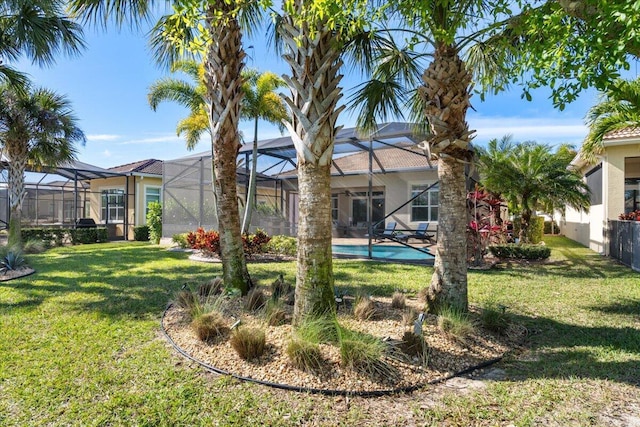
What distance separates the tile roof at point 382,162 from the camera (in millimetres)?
20188

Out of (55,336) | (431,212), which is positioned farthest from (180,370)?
(431,212)

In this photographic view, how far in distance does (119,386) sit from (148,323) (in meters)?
2.02

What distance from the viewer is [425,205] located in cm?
2053

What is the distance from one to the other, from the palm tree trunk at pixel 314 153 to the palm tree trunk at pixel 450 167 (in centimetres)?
180

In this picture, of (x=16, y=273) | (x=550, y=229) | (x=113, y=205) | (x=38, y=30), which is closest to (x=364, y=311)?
(x=16, y=273)

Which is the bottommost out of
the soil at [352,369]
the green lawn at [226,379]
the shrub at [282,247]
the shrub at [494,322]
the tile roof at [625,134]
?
the green lawn at [226,379]

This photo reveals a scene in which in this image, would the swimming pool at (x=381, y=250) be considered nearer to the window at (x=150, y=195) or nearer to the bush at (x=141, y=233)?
the bush at (x=141, y=233)

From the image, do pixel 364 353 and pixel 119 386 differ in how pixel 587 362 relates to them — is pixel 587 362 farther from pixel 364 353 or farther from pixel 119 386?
pixel 119 386

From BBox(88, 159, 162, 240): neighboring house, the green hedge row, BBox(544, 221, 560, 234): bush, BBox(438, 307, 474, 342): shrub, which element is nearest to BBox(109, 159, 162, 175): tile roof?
BBox(88, 159, 162, 240): neighboring house

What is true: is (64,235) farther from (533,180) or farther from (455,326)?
(533,180)

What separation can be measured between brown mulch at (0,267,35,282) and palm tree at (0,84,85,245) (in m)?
4.70

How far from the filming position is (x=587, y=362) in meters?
3.98

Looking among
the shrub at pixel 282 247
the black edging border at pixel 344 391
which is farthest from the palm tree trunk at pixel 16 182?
the black edging border at pixel 344 391

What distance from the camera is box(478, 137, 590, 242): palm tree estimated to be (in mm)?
11961
